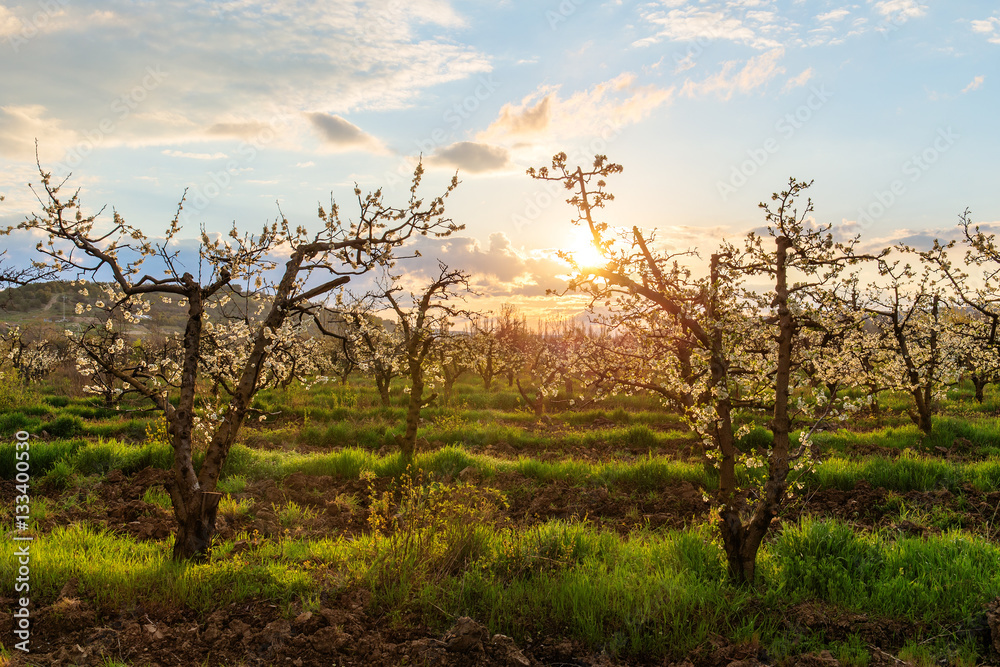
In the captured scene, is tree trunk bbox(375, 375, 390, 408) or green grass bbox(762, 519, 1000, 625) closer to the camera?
green grass bbox(762, 519, 1000, 625)

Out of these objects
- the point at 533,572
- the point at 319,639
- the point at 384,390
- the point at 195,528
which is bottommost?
the point at 319,639

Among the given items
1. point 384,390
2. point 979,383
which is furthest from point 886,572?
point 979,383

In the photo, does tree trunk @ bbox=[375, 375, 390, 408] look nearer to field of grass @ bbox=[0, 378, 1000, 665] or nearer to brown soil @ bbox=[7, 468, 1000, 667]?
field of grass @ bbox=[0, 378, 1000, 665]

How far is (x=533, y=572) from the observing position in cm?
565

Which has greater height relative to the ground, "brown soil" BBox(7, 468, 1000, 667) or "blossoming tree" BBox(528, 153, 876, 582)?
"blossoming tree" BBox(528, 153, 876, 582)

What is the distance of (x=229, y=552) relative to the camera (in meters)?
6.55

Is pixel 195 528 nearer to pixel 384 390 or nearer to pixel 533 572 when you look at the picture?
pixel 533 572

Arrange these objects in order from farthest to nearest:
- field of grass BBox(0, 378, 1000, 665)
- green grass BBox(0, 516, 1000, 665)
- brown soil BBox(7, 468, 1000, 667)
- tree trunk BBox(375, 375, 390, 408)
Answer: tree trunk BBox(375, 375, 390, 408)
green grass BBox(0, 516, 1000, 665)
field of grass BBox(0, 378, 1000, 665)
brown soil BBox(7, 468, 1000, 667)

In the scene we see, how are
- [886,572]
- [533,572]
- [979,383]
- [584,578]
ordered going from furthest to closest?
[979,383]
[533,572]
[886,572]
[584,578]

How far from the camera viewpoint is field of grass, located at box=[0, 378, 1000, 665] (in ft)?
15.5

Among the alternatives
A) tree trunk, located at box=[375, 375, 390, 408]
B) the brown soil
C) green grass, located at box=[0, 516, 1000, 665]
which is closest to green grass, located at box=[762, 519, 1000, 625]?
green grass, located at box=[0, 516, 1000, 665]

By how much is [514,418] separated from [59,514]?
1330 centimetres

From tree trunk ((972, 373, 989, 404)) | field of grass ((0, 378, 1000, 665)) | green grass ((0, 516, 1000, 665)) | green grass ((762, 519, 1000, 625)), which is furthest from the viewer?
tree trunk ((972, 373, 989, 404))

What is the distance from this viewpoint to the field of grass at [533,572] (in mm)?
4730
